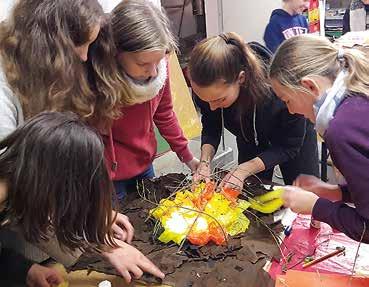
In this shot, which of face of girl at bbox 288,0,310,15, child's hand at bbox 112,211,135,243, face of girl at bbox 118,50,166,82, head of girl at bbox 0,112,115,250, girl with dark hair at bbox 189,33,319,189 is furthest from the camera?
face of girl at bbox 288,0,310,15

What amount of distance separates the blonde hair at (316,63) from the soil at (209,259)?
41 centimetres

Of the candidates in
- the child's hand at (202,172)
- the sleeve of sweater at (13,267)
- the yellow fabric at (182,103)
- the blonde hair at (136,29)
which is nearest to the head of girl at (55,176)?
the sleeve of sweater at (13,267)

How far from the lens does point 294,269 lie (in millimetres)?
1088

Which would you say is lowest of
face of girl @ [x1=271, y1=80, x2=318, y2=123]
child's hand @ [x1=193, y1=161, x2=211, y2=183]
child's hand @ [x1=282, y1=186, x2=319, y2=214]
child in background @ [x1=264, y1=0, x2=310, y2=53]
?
child's hand @ [x1=193, y1=161, x2=211, y2=183]

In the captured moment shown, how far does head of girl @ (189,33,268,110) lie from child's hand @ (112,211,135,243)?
1.61 ft

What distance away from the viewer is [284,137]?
154cm

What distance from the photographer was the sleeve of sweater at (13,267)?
108 cm

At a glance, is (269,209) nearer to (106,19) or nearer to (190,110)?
(106,19)

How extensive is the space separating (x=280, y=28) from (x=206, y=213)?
242cm

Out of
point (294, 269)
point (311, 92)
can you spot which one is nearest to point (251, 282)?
point (294, 269)

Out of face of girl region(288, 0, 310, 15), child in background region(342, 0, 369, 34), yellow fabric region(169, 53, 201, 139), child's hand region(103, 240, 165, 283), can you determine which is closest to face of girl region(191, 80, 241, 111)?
child's hand region(103, 240, 165, 283)

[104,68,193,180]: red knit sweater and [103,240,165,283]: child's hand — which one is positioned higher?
[104,68,193,180]: red knit sweater

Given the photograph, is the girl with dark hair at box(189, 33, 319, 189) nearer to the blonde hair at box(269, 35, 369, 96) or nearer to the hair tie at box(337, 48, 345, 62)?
the blonde hair at box(269, 35, 369, 96)

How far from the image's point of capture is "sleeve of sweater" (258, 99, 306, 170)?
4.94 ft
